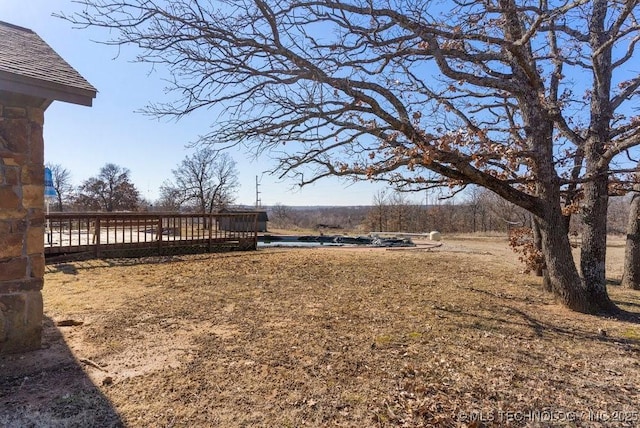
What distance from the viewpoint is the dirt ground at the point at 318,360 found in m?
2.23

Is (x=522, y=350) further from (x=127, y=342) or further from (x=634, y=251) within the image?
(x=634, y=251)

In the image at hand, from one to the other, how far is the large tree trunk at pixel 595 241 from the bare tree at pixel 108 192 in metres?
31.5

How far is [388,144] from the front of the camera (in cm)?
468

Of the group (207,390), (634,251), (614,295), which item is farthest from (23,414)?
(634,251)

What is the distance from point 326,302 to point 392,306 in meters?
0.83

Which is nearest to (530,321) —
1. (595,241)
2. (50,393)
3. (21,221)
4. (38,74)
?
(595,241)

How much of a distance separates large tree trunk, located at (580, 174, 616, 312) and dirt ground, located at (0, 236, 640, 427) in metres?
0.40

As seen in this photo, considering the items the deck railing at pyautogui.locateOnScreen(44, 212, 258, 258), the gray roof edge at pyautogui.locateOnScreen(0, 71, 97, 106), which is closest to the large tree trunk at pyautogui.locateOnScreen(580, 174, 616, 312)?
the gray roof edge at pyautogui.locateOnScreen(0, 71, 97, 106)

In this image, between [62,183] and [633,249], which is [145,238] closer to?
[633,249]

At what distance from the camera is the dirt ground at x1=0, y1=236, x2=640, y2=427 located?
2.23 meters

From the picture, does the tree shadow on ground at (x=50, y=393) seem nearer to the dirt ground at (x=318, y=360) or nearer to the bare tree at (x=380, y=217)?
the dirt ground at (x=318, y=360)

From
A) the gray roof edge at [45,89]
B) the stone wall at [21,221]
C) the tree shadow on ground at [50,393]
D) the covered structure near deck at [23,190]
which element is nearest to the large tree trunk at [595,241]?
the tree shadow on ground at [50,393]

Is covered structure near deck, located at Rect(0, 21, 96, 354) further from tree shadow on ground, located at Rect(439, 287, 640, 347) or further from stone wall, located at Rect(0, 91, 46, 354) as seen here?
tree shadow on ground, located at Rect(439, 287, 640, 347)

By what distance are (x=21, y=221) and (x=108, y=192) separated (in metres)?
33.7
